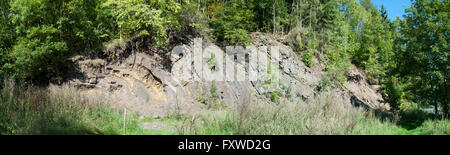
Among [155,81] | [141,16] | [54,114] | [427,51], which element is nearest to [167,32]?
[141,16]

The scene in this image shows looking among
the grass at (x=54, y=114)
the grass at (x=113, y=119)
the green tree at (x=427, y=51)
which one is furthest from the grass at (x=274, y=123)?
the green tree at (x=427, y=51)

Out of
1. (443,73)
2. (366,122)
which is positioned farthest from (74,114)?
(443,73)

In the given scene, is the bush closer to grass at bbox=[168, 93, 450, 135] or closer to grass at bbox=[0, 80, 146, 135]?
grass at bbox=[0, 80, 146, 135]

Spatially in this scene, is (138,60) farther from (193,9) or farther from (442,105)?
(442,105)

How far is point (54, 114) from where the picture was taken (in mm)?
8258

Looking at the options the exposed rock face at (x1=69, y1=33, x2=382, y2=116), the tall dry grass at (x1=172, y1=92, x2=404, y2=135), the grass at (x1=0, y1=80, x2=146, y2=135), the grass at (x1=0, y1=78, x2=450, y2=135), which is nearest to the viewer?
the grass at (x1=0, y1=80, x2=146, y2=135)

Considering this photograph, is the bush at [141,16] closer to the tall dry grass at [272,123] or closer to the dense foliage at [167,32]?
the dense foliage at [167,32]

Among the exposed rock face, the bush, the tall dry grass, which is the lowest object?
the tall dry grass

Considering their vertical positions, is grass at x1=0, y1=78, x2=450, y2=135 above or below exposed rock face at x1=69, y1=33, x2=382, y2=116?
below

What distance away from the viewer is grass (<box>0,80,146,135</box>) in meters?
7.07

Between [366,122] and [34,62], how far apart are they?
13.7 meters

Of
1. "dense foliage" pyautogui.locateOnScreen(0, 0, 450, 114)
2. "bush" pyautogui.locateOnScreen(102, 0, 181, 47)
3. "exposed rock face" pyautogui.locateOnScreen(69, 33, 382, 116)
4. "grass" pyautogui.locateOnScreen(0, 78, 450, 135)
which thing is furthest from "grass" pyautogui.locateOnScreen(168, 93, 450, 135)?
"bush" pyautogui.locateOnScreen(102, 0, 181, 47)

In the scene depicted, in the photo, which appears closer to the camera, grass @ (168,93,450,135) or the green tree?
grass @ (168,93,450,135)

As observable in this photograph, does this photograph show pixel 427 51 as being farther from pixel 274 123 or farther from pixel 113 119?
pixel 113 119
